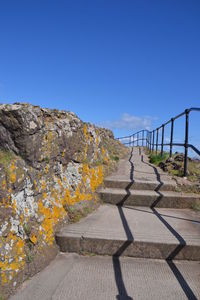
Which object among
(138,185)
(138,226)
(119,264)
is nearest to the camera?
(119,264)

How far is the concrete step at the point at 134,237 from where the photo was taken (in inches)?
89.1

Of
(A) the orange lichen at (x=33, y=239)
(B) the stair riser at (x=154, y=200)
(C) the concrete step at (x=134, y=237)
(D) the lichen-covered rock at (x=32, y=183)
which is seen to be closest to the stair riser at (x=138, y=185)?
(B) the stair riser at (x=154, y=200)

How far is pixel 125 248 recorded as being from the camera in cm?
229

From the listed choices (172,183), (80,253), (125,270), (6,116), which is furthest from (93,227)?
(172,183)

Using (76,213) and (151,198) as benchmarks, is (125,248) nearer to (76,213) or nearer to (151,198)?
(76,213)

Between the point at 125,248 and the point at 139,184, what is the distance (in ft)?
5.70

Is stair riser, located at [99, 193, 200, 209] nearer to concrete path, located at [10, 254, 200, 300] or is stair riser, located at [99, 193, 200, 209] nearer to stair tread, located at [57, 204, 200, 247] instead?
stair tread, located at [57, 204, 200, 247]

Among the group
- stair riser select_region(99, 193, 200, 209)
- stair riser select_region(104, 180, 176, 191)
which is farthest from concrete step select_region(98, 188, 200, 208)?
stair riser select_region(104, 180, 176, 191)

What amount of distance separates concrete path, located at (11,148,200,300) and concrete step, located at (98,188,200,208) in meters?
0.12

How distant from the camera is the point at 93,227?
259 centimetres

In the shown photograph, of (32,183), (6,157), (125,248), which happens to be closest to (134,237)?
(125,248)

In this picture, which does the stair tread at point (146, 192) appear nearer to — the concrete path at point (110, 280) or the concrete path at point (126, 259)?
the concrete path at point (126, 259)

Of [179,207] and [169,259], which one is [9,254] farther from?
[179,207]

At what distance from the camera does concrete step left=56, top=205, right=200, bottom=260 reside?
226 cm
